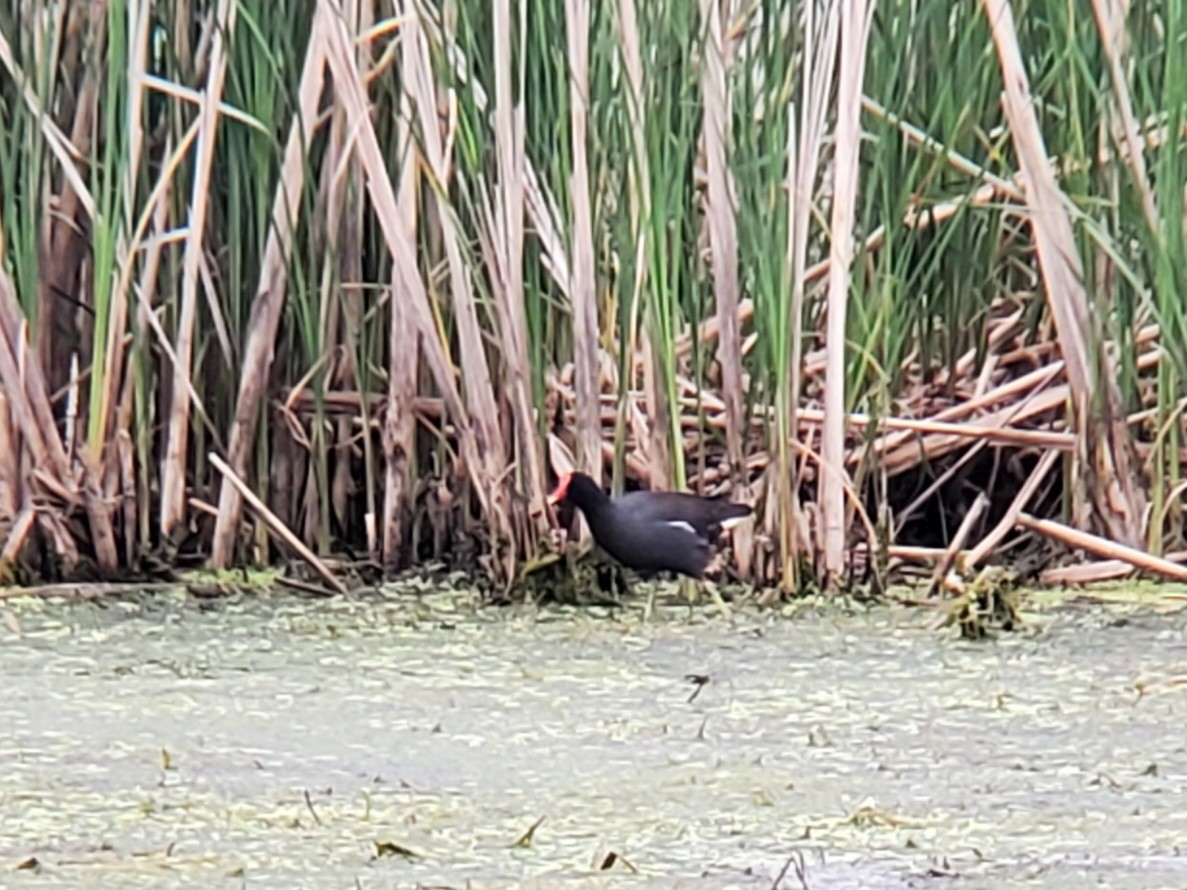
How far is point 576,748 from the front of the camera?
2520 millimetres

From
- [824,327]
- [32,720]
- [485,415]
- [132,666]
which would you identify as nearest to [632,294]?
[485,415]

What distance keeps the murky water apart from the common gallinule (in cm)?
8

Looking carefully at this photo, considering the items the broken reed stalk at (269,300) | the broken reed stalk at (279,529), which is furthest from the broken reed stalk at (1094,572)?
the broken reed stalk at (269,300)

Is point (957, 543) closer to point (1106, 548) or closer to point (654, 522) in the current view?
point (1106, 548)

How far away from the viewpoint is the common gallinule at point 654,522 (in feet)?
10.5

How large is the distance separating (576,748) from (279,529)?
941 mm

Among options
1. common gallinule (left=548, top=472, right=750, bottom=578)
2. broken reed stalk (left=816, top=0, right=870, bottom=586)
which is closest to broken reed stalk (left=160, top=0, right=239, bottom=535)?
common gallinule (left=548, top=472, right=750, bottom=578)

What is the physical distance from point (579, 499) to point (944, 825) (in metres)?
1.20

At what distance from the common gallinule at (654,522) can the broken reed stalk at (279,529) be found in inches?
11.7

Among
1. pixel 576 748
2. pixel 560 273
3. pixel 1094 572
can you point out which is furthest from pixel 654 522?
pixel 576 748

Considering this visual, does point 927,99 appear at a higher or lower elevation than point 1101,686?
higher

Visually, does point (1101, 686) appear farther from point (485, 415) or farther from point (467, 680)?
point (485, 415)

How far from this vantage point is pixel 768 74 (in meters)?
3.24

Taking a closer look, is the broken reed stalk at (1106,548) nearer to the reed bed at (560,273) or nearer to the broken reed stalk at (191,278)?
the reed bed at (560,273)
